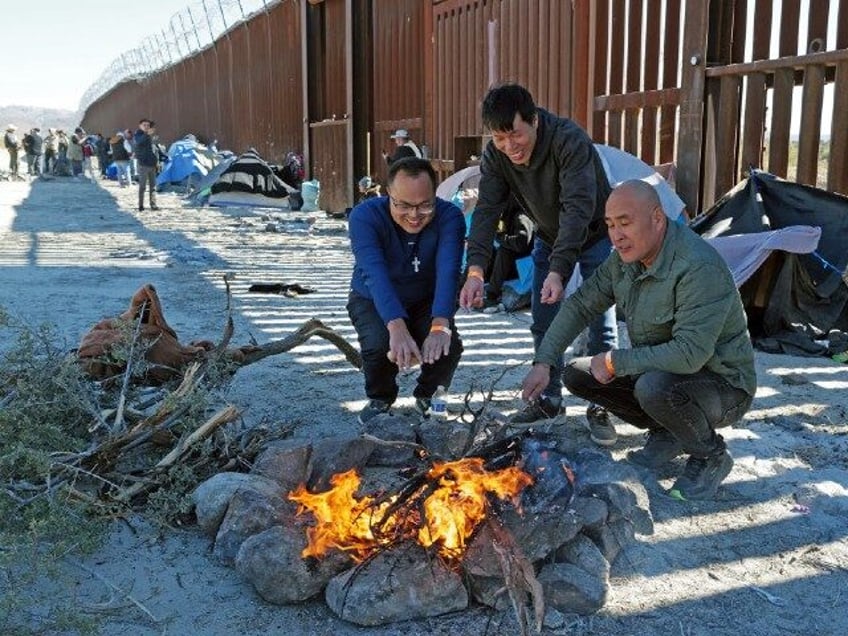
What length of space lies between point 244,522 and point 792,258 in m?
4.67

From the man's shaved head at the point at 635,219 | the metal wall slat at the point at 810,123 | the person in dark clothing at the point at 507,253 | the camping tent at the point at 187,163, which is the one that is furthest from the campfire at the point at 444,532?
the camping tent at the point at 187,163

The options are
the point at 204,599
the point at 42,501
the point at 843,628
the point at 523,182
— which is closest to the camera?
the point at 843,628

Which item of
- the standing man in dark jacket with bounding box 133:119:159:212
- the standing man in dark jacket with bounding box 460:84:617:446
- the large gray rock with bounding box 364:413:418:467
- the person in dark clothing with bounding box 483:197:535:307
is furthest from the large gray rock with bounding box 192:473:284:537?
the standing man in dark jacket with bounding box 133:119:159:212

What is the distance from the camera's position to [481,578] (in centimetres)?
279

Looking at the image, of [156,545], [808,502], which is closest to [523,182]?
[808,502]

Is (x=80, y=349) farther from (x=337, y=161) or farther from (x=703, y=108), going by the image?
(x=337, y=161)

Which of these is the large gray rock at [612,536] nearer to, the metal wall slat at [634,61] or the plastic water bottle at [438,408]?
the plastic water bottle at [438,408]

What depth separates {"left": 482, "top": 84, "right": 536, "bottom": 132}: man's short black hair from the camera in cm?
387

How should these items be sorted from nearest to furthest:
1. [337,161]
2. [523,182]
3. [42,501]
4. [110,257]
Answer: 1. [42,501]
2. [523,182]
3. [110,257]
4. [337,161]

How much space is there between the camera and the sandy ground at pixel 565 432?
2.79m

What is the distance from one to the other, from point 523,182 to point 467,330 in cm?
284

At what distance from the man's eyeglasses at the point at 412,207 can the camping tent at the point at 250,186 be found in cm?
1557

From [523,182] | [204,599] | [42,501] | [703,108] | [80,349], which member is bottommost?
[204,599]

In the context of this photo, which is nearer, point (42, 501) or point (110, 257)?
point (42, 501)
